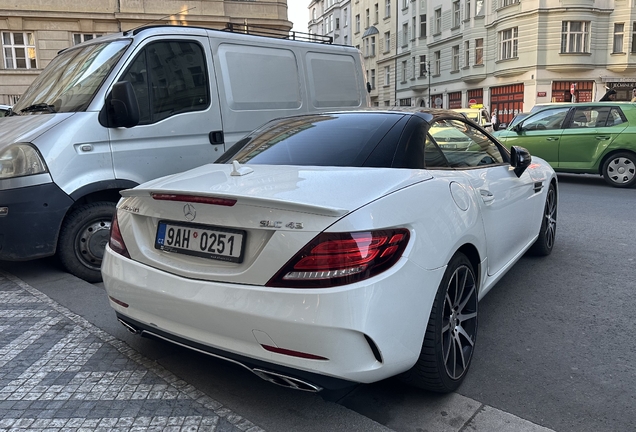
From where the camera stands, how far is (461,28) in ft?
142

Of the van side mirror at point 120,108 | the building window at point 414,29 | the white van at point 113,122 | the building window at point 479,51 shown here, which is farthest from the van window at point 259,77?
the building window at point 414,29

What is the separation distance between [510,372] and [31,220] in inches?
143

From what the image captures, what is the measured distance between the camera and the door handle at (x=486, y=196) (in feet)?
10.9

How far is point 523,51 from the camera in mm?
36562

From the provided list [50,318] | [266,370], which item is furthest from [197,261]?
[50,318]

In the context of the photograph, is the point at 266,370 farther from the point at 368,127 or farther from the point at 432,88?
the point at 432,88

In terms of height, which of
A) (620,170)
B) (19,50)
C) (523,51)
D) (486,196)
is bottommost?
(620,170)

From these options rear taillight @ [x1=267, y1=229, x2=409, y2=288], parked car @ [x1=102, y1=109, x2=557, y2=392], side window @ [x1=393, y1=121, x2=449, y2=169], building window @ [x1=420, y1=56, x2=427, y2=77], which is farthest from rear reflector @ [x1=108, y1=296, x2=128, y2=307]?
building window @ [x1=420, y1=56, x2=427, y2=77]

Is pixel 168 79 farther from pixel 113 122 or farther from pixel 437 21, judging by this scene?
pixel 437 21

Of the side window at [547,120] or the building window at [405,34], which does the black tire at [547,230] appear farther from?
the building window at [405,34]

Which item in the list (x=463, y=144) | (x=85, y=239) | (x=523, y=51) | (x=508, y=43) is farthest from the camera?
(x=508, y=43)

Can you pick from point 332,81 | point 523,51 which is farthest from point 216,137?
point 523,51

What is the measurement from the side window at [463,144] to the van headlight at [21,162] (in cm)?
304

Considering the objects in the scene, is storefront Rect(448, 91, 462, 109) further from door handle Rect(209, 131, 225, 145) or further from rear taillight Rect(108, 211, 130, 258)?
rear taillight Rect(108, 211, 130, 258)
